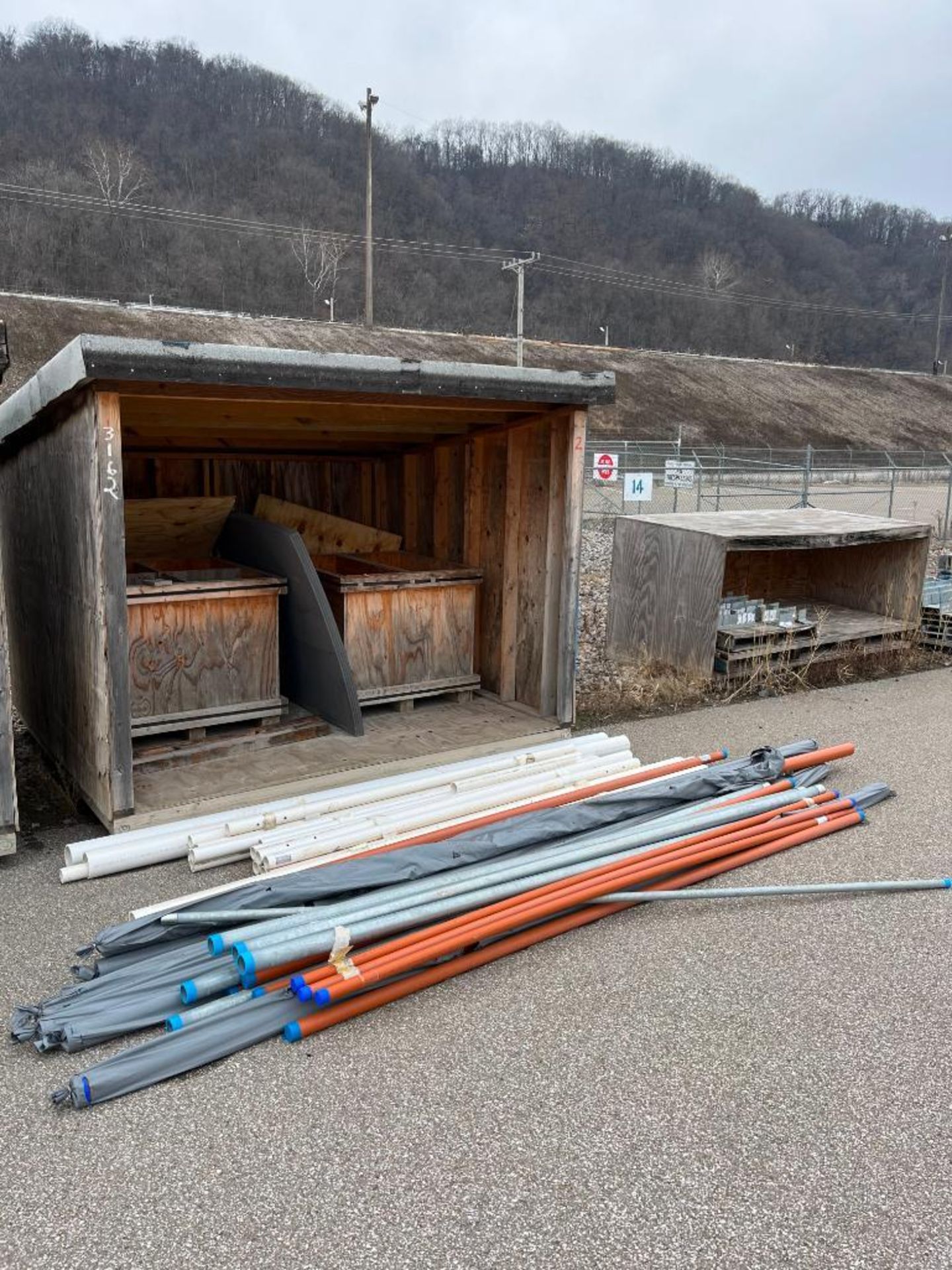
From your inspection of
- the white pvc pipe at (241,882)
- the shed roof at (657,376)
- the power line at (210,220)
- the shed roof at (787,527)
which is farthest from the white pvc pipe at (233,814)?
the power line at (210,220)

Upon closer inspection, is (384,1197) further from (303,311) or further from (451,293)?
(451,293)

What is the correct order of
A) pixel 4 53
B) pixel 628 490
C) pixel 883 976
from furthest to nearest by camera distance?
pixel 4 53
pixel 628 490
pixel 883 976

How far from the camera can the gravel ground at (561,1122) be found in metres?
2.40

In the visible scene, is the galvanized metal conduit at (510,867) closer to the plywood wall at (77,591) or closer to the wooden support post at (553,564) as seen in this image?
the plywood wall at (77,591)

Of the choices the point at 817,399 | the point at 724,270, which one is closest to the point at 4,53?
the point at 724,270

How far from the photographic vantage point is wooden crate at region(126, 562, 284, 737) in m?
5.63

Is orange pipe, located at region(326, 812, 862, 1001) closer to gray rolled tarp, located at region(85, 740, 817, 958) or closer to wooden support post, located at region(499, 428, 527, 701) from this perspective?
gray rolled tarp, located at region(85, 740, 817, 958)

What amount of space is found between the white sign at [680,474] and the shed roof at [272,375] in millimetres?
11797

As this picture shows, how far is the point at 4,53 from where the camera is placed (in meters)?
92.4

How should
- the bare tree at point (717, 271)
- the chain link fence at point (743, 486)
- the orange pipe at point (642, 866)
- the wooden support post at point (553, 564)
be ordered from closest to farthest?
the orange pipe at point (642, 866) → the wooden support post at point (553, 564) → the chain link fence at point (743, 486) → the bare tree at point (717, 271)

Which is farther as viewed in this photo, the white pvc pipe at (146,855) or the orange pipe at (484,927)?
the white pvc pipe at (146,855)

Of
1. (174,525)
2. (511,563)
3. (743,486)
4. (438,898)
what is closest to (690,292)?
(743,486)

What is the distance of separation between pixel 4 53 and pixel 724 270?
75.5m

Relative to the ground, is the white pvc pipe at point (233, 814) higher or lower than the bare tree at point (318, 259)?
lower
